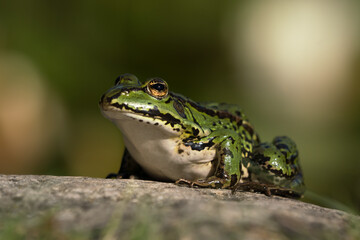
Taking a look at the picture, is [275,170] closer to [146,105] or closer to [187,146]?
[187,146]

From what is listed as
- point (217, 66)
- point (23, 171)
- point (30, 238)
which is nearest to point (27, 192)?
point (30, 238)

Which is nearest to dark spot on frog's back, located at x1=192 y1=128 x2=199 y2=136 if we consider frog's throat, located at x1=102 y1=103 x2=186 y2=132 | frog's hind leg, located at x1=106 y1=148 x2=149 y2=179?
frog's throat, located at x1=102 y1=103 x2=186 y2=132

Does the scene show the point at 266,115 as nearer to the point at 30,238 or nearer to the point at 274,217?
the point at 274,217

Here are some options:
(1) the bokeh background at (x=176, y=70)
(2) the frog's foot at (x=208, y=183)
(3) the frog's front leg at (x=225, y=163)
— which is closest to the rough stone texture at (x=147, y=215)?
(2) the frog's foot at (x=208, y=183)

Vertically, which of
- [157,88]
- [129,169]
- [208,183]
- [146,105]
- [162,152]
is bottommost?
[129,169]

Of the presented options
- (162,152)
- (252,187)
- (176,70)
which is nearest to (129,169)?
(162,152)

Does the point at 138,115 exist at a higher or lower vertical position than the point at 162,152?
higher
